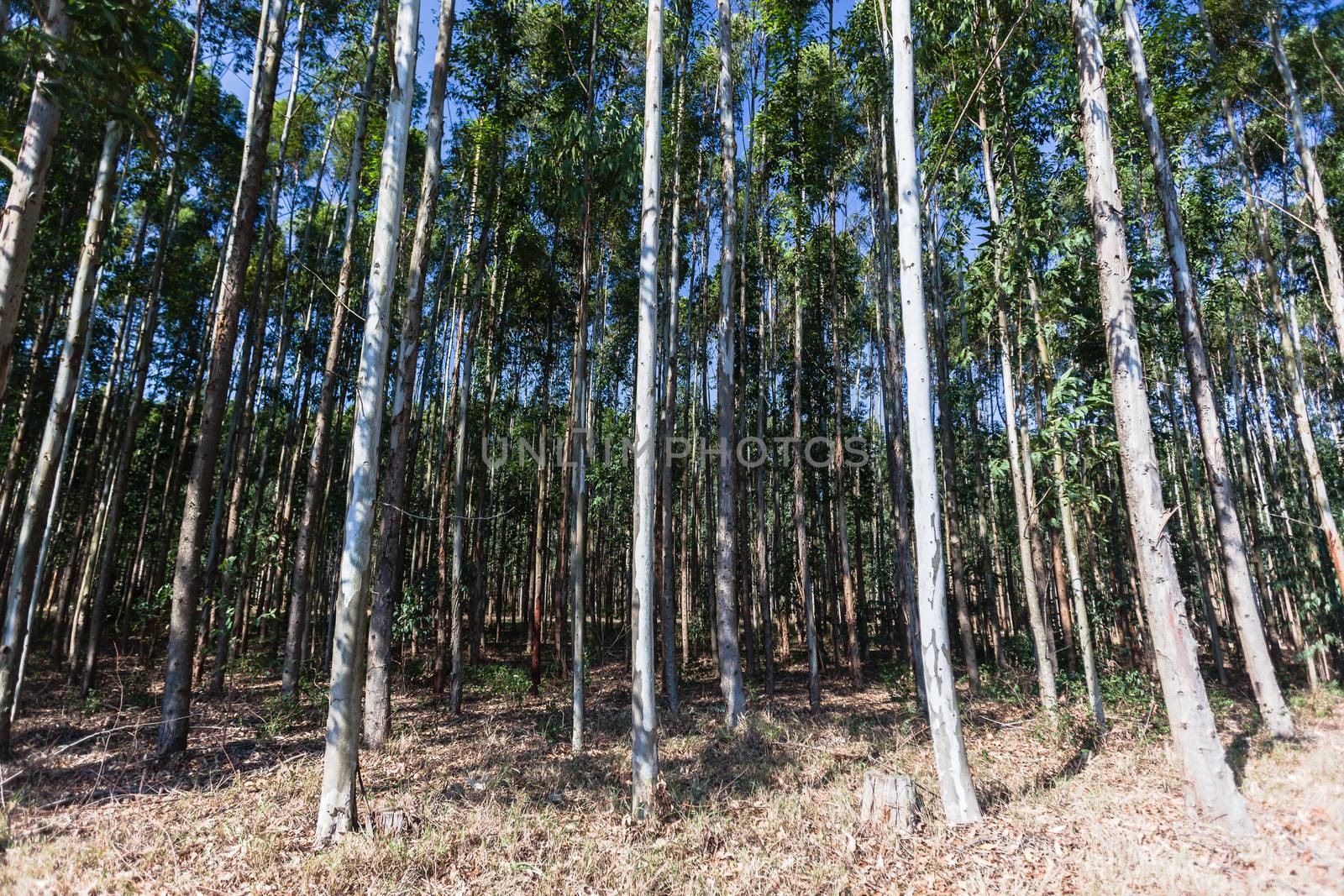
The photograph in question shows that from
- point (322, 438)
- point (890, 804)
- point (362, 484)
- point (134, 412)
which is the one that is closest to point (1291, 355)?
point (890, 804)

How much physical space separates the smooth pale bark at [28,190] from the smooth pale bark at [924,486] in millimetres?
6205

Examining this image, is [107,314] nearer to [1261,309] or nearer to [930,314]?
[930,314]

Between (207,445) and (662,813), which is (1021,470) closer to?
(662,813)

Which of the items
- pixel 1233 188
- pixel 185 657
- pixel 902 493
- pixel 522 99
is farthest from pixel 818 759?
pixel 1233 188

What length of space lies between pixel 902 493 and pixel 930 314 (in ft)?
26.9

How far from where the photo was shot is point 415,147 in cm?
1200

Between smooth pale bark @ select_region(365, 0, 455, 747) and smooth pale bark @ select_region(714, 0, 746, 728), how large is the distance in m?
4.39

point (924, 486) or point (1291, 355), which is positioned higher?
point (1291, 355)

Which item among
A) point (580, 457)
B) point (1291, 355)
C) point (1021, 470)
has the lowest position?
point (1021, 470)

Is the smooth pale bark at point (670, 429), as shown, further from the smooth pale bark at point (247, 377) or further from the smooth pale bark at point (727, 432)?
the smooth pale bark at point (247, 377)

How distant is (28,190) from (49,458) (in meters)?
3.61

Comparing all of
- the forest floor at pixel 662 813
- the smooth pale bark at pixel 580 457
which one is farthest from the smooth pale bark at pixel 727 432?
the smooth pale bark at pixel 580 457

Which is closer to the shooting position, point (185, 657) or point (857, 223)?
point (185, 657)

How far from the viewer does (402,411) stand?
650 centimetres
